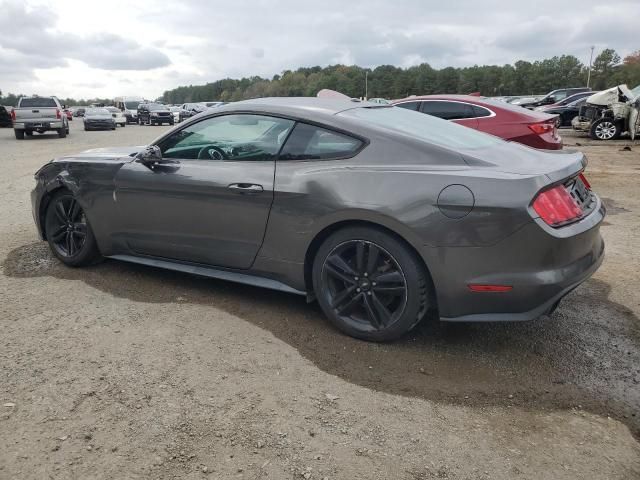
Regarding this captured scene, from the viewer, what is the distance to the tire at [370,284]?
3.12 meters

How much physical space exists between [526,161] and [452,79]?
111267 millimetres

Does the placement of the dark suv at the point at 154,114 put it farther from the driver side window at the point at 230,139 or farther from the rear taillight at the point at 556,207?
the rear taillight at the point at 556,207

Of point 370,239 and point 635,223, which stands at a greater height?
point 370,239

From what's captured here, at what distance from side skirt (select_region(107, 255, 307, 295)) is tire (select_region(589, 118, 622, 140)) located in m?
16.9

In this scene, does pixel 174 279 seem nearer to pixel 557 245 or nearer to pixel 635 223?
pixel 557 245

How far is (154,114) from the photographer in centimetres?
3716

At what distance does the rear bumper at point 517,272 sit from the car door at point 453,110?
229 inches

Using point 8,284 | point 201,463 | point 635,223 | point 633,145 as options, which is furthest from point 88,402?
point 633,145

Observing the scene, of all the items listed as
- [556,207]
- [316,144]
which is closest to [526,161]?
[556,207]

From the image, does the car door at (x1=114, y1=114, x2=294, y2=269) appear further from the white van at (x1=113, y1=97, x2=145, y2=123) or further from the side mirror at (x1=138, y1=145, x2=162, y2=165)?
the white van at (x1=113, y1=97, x2=145, y2=123)

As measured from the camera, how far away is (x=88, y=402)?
2.70m

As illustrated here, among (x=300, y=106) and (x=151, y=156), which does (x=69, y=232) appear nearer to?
(x=151, y=156)

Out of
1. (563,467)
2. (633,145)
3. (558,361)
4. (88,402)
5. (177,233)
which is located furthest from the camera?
(633,145)

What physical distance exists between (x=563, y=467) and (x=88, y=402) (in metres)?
2.22
